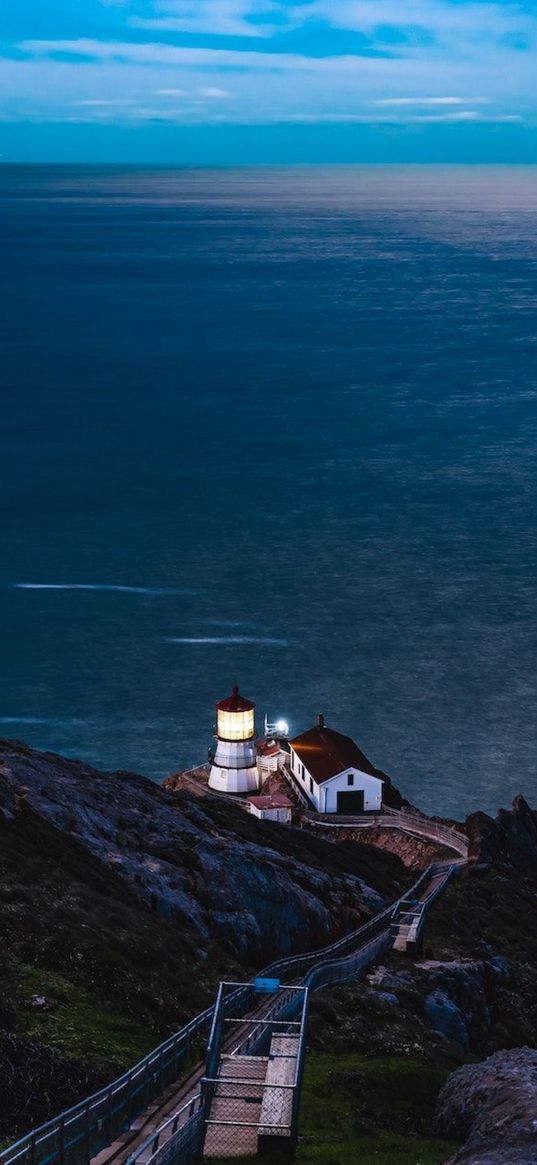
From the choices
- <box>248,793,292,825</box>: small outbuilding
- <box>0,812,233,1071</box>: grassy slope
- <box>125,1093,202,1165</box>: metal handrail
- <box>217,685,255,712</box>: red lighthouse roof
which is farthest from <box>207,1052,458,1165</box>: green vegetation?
<box>217,685,255,712</box>: red lighthouse roof

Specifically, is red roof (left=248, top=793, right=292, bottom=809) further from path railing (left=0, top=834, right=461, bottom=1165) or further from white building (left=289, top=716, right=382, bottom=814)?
path railing (left=0, top=834, right=461, bottom=1165)

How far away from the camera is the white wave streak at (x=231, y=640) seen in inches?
2891

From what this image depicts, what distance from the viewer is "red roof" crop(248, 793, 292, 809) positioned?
4869 centimetres

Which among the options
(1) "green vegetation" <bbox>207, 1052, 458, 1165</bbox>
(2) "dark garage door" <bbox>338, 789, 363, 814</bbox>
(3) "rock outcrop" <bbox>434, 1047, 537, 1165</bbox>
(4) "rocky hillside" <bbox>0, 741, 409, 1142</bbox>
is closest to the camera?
(3) "rock outcrop" <bbox>434, 1047, 537, 1165</bbox>

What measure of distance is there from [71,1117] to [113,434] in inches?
4812

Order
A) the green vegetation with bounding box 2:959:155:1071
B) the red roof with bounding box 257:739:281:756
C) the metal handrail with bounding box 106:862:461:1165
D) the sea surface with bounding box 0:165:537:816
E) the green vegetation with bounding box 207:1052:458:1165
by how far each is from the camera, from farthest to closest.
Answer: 1. the sea surface with bounding box 0:165:537:816
2. the red roof with bounding box 257:739:281:756
3. the green vegetation with bounding box 2:959:155:1071
4. the green vegetation with bounding box 207:1052:458:1165
5. the metal handrail with bounding box 106:862:461:1165

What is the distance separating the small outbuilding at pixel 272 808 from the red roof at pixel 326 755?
5.43ft

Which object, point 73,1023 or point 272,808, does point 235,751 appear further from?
point 73,1023

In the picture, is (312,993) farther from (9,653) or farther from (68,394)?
(68,394)

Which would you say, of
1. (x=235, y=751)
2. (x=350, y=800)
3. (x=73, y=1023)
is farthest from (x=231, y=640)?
(x=73, y=1023)

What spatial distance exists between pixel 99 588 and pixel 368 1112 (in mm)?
64636

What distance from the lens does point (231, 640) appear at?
7350cm

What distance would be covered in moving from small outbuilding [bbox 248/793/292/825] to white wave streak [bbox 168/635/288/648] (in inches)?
956

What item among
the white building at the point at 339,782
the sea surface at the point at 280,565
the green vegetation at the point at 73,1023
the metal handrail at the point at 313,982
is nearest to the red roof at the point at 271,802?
the white building at the point at 339,782
